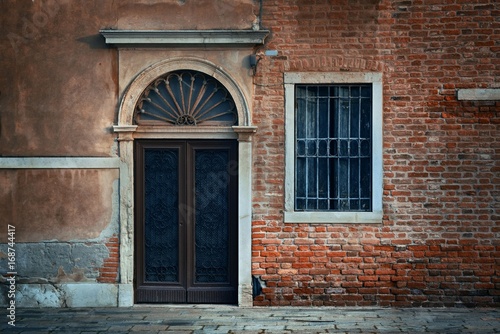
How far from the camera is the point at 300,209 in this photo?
10.3 meters

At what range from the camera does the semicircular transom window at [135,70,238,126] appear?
34.1 ft

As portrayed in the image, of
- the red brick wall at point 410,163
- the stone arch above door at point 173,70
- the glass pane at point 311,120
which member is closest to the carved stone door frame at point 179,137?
the stone arch above door at point 173,70

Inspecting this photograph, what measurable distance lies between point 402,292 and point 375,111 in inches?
95.2

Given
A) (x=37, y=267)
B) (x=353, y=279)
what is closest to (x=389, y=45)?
(x=353, y=279)

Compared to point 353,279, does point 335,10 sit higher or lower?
higher

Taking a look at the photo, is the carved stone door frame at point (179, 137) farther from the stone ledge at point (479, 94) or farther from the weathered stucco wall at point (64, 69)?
the stone ledge at point (479, 94)

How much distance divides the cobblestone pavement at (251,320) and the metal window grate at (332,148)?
4.88ft

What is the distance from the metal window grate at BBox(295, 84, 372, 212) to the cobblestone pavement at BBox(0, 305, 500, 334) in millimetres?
1487

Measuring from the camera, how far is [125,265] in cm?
1031

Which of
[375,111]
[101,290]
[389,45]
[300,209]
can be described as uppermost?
[389,45]

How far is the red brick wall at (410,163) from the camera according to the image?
10094mm

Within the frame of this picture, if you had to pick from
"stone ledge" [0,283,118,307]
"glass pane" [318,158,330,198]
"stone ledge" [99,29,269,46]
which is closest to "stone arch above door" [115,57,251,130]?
"stone ledge" [99,29,269,46]

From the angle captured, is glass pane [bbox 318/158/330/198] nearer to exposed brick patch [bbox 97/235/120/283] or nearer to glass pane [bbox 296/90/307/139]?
glass pane [bbox 296/90/307/139]

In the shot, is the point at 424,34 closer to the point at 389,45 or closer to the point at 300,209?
the point at 389,45
